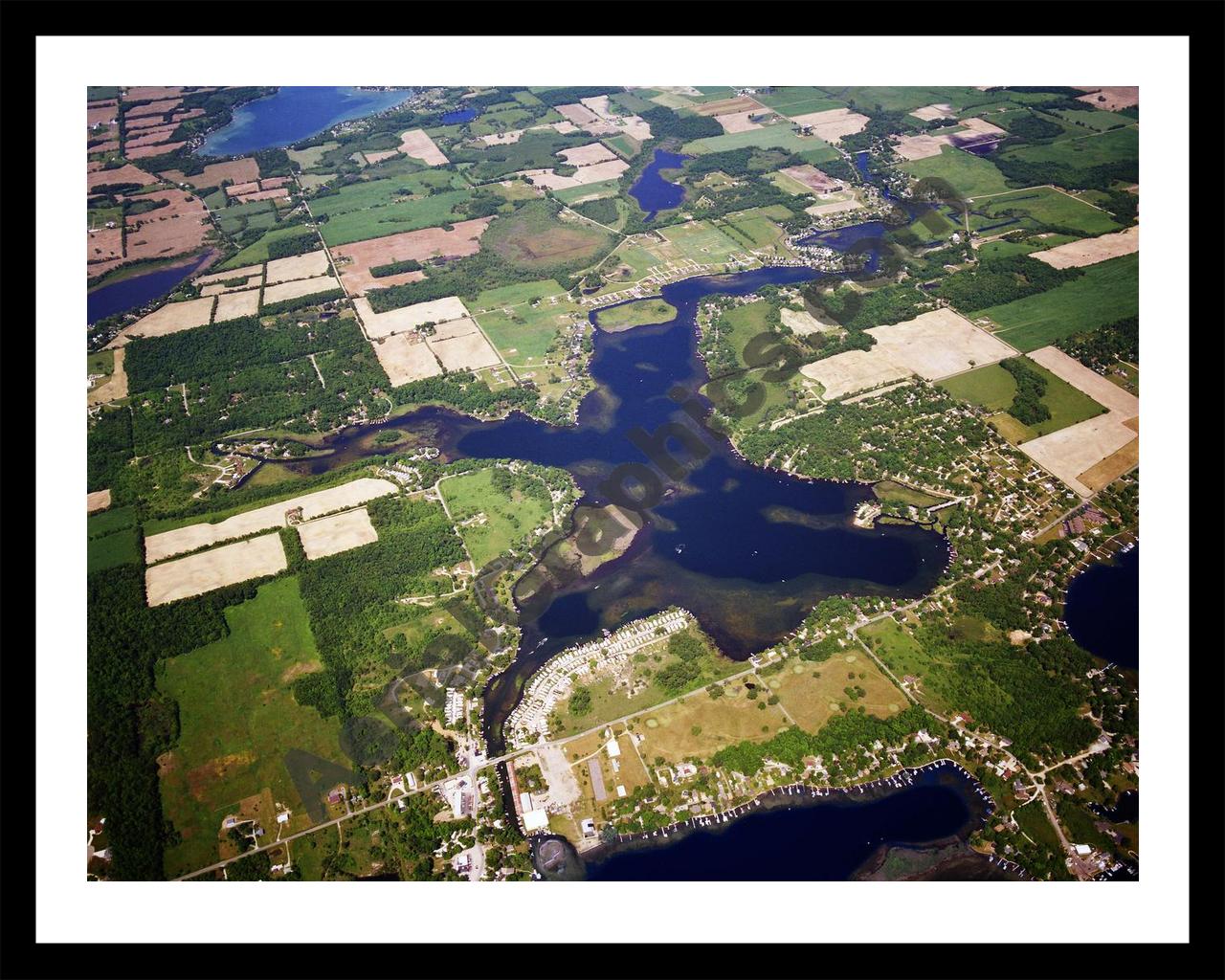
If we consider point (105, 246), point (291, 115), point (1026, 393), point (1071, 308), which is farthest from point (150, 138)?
point (1071, 308)

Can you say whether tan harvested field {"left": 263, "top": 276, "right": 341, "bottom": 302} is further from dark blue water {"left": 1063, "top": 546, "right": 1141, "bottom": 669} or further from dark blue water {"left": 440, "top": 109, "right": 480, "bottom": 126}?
dark blue water {"left": 1063, "top": 546, "right": 1141, "bottom": 669}

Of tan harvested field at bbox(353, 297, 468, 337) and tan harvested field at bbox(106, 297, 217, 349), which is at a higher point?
tan harvested field at bbox(106, 297, 217, 349)

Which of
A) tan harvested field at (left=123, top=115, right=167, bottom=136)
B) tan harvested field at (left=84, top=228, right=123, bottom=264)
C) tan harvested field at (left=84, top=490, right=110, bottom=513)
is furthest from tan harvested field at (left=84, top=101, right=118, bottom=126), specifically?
tan harvested field at (left=84, top=490, right=110, bottom=513)

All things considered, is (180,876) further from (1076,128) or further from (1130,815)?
(1076,128)

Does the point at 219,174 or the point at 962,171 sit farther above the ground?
the point at 219,174

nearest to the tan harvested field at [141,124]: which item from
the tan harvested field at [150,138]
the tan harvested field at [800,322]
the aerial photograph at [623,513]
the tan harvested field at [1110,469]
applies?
the tan harvested field at [150,138]

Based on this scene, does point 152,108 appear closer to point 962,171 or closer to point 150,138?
point 150,138
